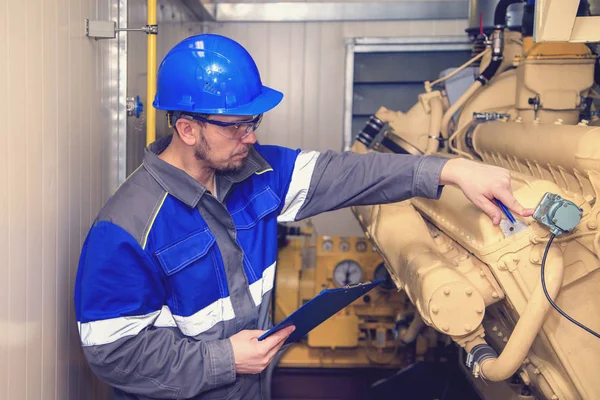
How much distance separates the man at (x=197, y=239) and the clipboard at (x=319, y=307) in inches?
2.6

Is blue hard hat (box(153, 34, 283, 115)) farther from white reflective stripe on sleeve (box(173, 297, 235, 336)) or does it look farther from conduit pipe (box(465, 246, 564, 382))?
conduit pipe (box(465, 246, 564, 382))

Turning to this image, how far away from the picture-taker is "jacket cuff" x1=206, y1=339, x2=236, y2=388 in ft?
6.25

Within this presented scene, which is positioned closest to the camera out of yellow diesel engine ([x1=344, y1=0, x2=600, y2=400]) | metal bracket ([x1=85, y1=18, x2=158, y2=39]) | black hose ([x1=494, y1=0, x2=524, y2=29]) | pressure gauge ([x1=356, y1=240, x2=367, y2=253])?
yellow diesel engine ([x1=344, y1=0, x2=600, y2=400])

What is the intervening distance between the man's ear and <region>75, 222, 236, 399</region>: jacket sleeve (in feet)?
1.07

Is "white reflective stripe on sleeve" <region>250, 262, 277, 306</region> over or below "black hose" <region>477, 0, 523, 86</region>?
below

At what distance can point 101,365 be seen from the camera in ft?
6.05

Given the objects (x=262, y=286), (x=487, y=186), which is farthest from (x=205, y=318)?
(x=487, y=186)

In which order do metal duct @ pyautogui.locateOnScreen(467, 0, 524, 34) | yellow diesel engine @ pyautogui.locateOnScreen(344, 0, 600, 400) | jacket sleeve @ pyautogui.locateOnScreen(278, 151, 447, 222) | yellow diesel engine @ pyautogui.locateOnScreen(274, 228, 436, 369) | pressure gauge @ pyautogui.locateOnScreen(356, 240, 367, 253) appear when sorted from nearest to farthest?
yellow diesel engine @ pyautogui.locateOnScreen(344, 0, 600, 400) < jacket sleeve @ pyautogui.locateOnScreen(278, 151, 447, 222) < metal duct @ pyautogui.locateOnScreen(467, 0, 524, 34) < yellow diesel engine @ pyautogui.locateOnScreen(274, 228, 436, 369) < pressure gauge @ pyautogui.locateOnScreen(356, 240, 367, 253)

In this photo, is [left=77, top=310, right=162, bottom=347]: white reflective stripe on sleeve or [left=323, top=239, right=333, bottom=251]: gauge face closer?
[left=77, top=310, right=162, bottom=347]: white reflective stripe on sleeve

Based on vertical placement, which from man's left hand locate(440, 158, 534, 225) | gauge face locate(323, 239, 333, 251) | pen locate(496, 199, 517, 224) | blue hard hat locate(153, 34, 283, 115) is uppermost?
blue hard hat locate(153, 34, 283, 115)

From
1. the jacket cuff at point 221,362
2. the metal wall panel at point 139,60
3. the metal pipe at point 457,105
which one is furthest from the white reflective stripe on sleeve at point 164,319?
the metal pipe at point 457,105

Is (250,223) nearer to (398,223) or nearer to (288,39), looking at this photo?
(398,223)

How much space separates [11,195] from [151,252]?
1.27ft

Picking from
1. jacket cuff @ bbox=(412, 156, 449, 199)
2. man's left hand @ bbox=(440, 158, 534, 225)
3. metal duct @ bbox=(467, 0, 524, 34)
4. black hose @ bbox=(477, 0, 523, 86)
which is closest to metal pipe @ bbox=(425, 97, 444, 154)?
black hose @ bbox=(477, 0, 523, 86)
